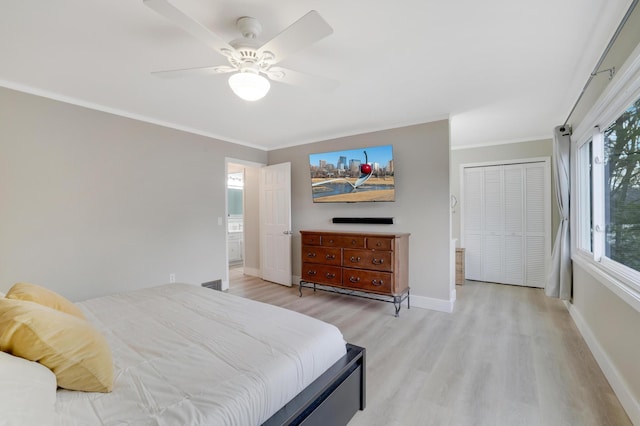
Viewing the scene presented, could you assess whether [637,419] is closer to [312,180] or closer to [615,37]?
[615,37]

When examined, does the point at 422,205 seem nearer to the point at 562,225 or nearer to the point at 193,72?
the point at 562,225

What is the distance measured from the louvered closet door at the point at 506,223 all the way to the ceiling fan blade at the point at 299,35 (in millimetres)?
Answer: 4410

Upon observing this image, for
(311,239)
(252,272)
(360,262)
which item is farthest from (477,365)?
(252,272)

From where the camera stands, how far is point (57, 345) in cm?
99

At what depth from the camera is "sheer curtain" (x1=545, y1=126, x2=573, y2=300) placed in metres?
3.25

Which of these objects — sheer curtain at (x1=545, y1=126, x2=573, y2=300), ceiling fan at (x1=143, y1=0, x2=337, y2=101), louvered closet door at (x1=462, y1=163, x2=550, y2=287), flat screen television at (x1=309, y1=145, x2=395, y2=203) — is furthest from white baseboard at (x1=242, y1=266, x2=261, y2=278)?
sheer curtain at (x1=545, y1=126, x2=573, y2=300)

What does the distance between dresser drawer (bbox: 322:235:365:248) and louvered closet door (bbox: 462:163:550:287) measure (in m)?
2.50

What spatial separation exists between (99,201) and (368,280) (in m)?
3.22

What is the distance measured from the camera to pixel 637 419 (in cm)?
157

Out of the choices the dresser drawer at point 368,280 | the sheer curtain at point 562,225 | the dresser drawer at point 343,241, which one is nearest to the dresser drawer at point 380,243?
the dresser drawer at point 343,241

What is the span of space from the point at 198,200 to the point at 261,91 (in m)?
2.75

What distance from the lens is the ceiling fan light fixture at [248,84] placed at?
1.73 meters

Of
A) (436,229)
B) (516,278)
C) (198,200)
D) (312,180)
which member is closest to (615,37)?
(436,229)

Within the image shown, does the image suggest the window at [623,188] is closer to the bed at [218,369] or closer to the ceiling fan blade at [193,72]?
the bed at [218,369]
